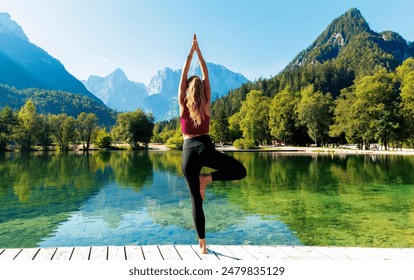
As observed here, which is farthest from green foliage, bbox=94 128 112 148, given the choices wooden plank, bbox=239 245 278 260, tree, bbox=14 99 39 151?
wooden plank, bbox=239 245 278 260

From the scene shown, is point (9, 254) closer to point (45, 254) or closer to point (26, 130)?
point (45, 254)

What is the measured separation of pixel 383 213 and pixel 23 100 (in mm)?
217997

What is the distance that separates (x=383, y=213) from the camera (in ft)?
40.1

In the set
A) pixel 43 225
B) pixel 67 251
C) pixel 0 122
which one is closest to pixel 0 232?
pixel 43 225

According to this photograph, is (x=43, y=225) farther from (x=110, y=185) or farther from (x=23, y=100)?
(x=23, y=100)

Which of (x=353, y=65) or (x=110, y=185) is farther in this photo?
(x=353, y=65)

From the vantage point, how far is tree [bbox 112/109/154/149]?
81.9 meters

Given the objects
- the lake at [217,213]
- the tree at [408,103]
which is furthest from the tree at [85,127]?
the tree at [408,103]

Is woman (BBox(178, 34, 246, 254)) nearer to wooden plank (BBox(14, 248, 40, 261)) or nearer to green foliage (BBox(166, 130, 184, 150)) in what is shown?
wooden plank (BBox(14, 248, 40, 261))

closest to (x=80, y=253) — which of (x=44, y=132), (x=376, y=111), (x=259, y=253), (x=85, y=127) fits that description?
(x=259, y=253)

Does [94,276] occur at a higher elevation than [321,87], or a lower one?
lower

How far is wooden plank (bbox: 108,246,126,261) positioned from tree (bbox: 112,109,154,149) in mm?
78750

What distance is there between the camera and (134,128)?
8206 cm

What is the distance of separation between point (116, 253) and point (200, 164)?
5.99 ft
